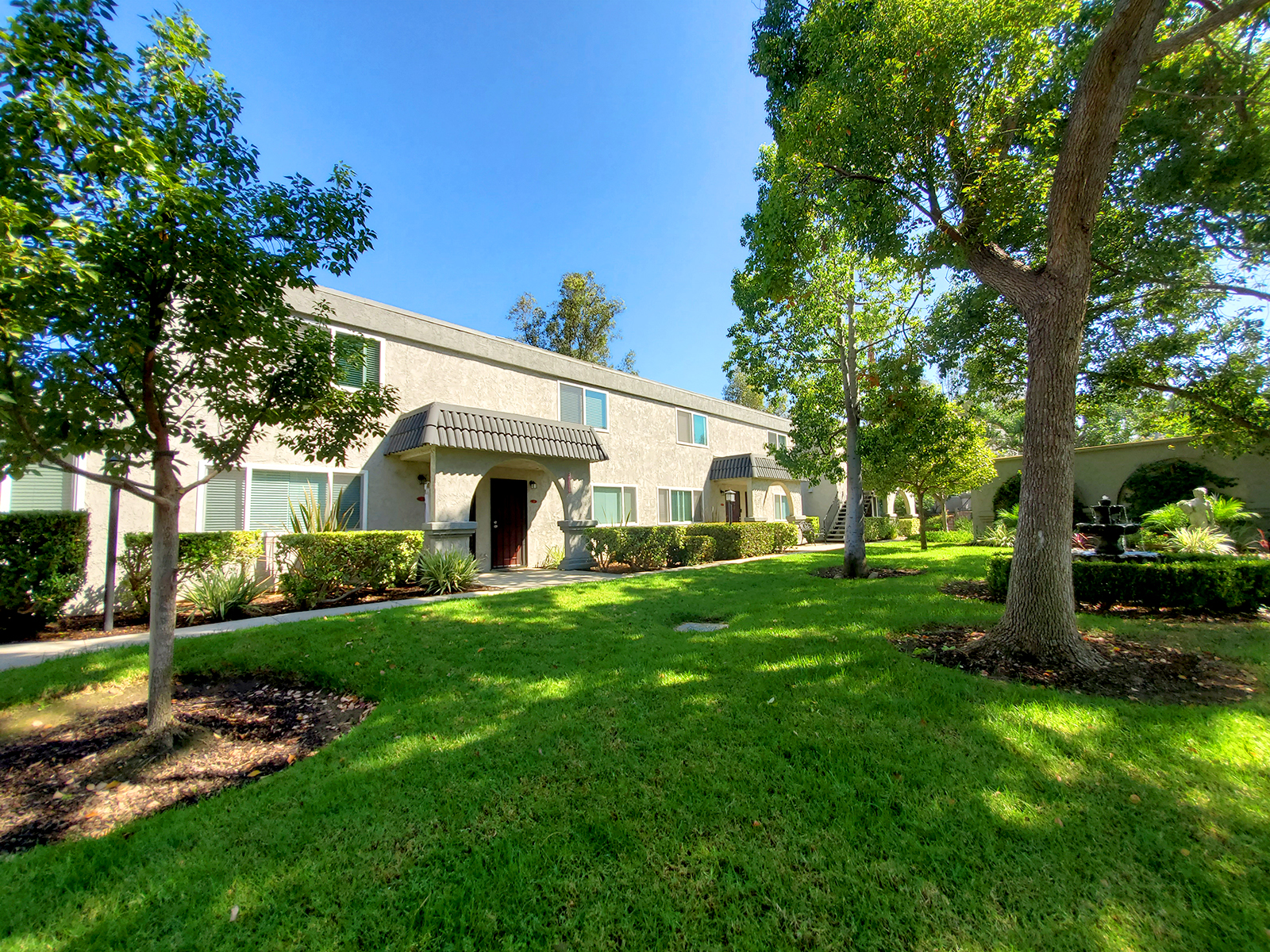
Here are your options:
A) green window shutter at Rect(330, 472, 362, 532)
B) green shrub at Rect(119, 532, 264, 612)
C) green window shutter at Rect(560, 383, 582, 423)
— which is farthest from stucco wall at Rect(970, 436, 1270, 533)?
green shrub at Rect(119, 532, 264, 612)

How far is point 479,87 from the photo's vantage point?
1117 cm

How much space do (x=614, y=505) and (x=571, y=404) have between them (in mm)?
3395

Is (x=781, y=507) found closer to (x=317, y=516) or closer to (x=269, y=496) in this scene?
(x=317, y=516)

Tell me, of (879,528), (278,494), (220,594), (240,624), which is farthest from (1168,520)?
(278,494)

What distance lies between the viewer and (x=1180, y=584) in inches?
256

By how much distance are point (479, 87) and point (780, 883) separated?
14.3 m

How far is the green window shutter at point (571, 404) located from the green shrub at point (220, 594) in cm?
876

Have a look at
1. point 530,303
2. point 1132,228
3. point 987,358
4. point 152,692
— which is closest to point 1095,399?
point 987,358

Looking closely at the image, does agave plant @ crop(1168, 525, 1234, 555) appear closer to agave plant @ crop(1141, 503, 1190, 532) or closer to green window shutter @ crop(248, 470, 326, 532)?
agave plant @ crop(1141, 503, 1190, 532)

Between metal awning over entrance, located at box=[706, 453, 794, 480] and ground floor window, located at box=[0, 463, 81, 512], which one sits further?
metal awning over entrance, located at box=[706, 453, 794, 480]

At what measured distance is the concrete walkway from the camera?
5445mm

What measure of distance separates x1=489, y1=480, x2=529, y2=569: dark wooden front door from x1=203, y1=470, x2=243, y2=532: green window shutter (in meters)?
5.41

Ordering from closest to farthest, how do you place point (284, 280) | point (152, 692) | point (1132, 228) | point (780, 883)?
point (780, 883)
point (152, 692)
point (284, 280)
point (1132, 228)

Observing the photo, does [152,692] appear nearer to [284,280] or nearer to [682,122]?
[284,280]
